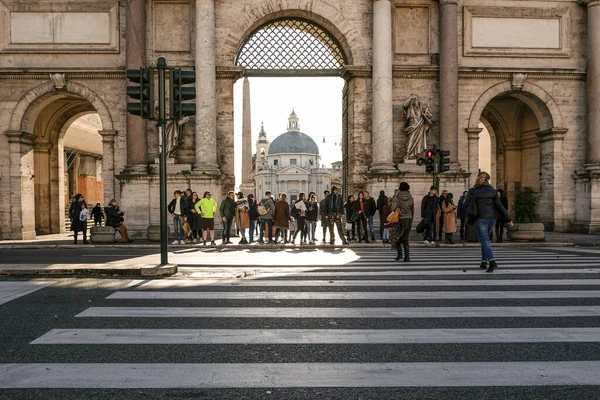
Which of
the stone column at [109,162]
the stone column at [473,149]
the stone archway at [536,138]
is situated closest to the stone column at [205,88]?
the stone column at [109,162]

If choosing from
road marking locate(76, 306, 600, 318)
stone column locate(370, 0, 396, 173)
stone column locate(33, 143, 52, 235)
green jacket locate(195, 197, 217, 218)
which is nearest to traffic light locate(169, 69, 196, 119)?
road marking locate(76, 306, 600, 318)

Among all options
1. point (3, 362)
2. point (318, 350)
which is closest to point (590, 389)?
point (318, 350)

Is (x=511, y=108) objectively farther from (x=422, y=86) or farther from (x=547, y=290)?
(x=547, y=290)

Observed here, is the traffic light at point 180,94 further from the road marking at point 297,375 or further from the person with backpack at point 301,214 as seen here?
the person with backpack at point 301,214

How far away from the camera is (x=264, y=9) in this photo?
67.9 ft

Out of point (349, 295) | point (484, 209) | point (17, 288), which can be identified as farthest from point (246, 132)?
point (349, 295)

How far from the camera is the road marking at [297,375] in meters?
3.64

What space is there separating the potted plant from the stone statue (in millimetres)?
4271

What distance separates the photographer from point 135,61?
19.5 m

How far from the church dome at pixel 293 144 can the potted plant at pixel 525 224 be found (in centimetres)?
11697

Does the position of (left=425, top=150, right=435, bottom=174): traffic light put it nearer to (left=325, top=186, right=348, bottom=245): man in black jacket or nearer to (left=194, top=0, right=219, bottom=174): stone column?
(left=325, top=186, right=348, bottom=245): man in black jacket

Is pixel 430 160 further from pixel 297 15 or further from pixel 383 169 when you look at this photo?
pixel 297 15

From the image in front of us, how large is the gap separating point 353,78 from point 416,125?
9.95ft

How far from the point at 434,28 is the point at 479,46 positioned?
188cm
